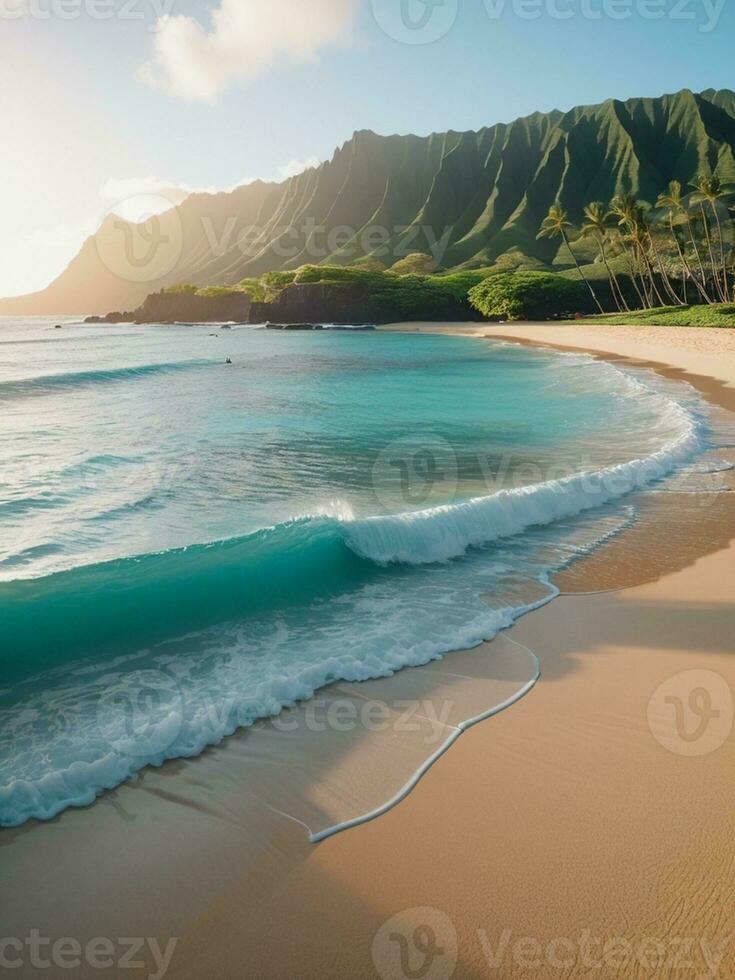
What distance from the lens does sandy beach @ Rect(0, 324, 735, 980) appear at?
9.37ft

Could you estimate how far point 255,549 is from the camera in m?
7.79

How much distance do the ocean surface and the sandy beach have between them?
687 mm

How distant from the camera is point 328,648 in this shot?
19.6 feet

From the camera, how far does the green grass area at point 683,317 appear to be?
165 feet

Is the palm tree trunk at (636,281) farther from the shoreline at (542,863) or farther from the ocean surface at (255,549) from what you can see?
the shoreline at (542,863)

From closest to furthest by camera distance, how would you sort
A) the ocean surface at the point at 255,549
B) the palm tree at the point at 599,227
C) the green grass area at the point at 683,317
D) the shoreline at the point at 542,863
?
the shoreline at the point at 542,863
the ocean surface at the point at 255,549
the green grass area at the point at 683,317
the palm tree at the point at 599,227

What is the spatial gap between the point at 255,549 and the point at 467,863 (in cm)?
494

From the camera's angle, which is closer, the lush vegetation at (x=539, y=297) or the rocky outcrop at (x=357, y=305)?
the lush vegetation at (x=539, y=297)

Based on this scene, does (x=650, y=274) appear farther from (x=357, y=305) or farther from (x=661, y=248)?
(x=357, y=305)

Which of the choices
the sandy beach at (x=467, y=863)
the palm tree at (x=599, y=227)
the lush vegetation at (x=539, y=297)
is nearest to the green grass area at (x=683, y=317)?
the palm tree at (x=599, y=227)

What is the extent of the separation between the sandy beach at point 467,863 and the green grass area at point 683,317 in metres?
51.7

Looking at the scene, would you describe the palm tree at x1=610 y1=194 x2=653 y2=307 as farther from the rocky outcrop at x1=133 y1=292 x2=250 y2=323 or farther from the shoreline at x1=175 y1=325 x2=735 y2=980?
the shoreline at x1=175 y1=325 x2=735 y2=980

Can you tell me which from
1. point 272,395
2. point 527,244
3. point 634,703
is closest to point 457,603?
point 634,703

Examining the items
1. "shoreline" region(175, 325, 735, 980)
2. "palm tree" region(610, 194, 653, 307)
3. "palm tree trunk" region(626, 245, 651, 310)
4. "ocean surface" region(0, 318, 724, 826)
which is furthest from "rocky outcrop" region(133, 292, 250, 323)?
"shoreline" region(175, 325, 735, 980)
